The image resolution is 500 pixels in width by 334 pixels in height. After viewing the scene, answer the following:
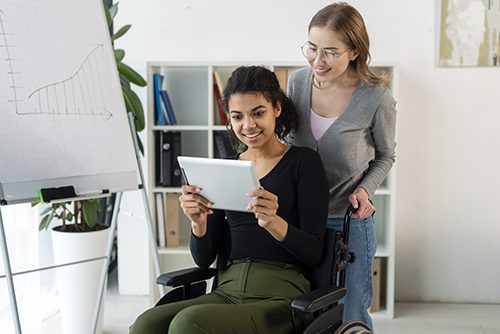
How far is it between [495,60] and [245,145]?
7.00 feet

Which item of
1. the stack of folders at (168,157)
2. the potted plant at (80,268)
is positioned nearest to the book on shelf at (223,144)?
the stack of folders at (168,157)

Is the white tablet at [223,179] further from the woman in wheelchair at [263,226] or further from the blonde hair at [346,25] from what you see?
the blonde hair at [346,25]

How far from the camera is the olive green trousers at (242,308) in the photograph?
1779 mm

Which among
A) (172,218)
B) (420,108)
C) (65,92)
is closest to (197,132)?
(172,218)

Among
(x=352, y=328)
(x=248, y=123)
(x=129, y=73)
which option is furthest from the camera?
(x=129, y=73)

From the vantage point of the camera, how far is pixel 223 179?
183cm

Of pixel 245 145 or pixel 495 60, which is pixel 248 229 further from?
pixel 495 60

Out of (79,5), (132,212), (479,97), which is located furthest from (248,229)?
(479,97)

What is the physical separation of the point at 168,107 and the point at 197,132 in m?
0.30

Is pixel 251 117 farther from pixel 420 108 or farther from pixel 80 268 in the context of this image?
pixel 420 108

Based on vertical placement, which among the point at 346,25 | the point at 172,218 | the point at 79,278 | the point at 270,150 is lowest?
the point at 79,278

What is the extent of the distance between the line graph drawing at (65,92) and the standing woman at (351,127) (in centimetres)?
79

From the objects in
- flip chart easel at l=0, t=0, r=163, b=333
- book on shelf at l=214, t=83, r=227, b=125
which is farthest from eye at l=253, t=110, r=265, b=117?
book on shelf at l=214, t=83, r=227, b=125

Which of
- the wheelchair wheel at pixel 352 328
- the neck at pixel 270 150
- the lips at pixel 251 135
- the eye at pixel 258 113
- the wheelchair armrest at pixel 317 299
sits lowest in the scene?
the wheelchair wheel at pixel 352 328
